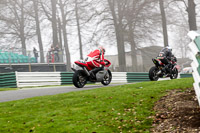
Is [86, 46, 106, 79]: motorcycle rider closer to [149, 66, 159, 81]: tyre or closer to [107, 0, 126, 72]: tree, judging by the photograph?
[149, 66, 159, 81]: tyre

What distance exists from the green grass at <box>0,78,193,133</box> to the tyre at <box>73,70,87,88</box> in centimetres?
429

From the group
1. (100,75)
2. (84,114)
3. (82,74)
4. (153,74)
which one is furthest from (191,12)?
(84,114)

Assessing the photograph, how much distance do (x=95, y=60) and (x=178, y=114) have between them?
28.6 feet

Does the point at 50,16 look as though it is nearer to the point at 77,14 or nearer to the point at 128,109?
the point at 77,14

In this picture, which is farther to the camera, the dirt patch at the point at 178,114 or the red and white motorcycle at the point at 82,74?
the red and white motorcycle at the point at 82,74

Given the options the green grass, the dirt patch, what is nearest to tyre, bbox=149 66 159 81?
the green grass

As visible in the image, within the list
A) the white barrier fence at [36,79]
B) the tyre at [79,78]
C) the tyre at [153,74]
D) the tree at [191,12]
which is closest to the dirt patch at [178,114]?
the tyre at [79,78]

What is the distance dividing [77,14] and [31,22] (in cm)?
563

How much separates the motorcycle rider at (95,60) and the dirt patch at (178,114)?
7.12 metres

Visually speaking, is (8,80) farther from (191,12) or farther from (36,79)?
(191,12)

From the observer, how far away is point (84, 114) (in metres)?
7.64

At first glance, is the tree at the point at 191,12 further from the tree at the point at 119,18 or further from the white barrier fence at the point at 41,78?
the tree at the point at 119,18

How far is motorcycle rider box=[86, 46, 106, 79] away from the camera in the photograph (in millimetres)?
14805

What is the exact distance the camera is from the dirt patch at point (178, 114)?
576 cm
